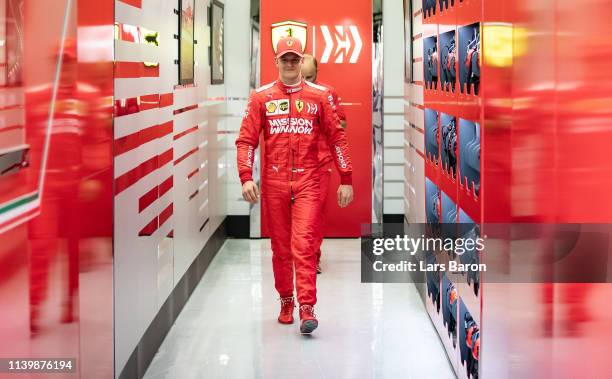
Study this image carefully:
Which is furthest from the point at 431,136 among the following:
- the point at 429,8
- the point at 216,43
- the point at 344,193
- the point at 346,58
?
the point at 346,58

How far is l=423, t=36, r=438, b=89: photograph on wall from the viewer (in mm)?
5168

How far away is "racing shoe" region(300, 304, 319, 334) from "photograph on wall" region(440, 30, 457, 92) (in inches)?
58.6

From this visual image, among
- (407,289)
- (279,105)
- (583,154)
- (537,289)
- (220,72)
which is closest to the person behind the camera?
(583,154)

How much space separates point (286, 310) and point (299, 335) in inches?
12.4

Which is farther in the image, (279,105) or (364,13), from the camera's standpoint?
(364,13)

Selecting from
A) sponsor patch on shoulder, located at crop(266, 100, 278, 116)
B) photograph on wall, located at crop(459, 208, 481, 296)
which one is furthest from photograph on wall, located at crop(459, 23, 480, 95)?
sponsor patch on shoulder, located at crop(266, 100, 278, 116)

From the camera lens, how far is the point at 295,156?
540 cm

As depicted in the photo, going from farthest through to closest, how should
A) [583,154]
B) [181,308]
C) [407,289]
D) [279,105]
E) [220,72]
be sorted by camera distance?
[220,72], [407,289], [181,308], [279,105], [583,154]

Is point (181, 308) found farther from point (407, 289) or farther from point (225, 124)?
point (225, 124)

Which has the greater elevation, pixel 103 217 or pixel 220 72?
pixel 220 72

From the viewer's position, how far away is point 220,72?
8289mm

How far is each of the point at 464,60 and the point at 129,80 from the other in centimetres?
149

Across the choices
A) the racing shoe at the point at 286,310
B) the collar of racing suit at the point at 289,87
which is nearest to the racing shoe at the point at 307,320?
the racing shoe at the point at 286,310

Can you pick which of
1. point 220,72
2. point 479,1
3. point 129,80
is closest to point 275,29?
point 220,72
